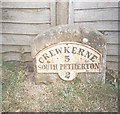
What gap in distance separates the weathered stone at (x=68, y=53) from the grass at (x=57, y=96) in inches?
3.5

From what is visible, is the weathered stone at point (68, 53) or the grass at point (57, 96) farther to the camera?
the weathered stone at point (68, 53)

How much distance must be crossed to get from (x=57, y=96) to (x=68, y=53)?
41 centimetres

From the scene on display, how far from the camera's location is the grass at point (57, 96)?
112 inches

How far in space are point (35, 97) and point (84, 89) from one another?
1.44 ft

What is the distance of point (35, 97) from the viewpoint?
9.77 feet

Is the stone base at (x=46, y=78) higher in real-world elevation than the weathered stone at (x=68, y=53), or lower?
lower

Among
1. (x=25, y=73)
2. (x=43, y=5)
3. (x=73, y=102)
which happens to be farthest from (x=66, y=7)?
(x=73, y=102)

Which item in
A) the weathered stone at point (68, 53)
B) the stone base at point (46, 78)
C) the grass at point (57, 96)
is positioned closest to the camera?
the grass at point (57, 96)

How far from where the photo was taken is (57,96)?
116 inches

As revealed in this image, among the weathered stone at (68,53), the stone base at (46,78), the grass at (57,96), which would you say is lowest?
the grass at (57,96)

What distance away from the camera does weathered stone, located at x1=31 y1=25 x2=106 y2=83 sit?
3.04 meters

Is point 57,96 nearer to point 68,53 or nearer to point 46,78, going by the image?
point 46,78

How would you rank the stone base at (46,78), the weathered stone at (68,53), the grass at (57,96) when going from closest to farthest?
the grass at (57,96) → the weathered stone at (68,53) → the stone base at (46,78)

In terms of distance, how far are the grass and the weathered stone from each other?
89 mm
